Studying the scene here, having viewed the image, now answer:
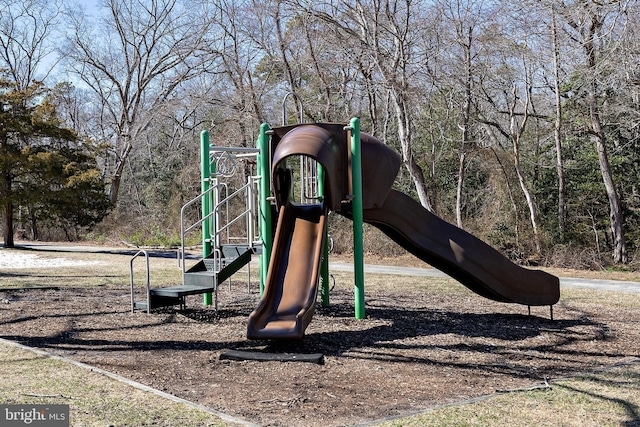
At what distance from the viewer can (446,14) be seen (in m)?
20.8

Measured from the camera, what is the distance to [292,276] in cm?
844

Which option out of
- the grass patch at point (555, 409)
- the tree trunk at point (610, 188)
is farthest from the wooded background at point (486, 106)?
the grass patch at point (555, 409)

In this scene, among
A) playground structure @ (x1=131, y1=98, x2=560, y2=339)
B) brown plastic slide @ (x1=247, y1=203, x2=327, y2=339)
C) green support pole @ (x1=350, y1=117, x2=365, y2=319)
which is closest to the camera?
brown plastic slide @ (x1=247, y1=203, x2=327, y2=339)

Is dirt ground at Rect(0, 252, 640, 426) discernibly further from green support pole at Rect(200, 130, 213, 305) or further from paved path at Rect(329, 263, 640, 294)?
paved path at Rect(329, 263, 640, 294)

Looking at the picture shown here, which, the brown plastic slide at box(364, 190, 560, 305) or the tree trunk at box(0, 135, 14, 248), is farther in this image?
the tree trunk at box(0, 135, 14, 248)

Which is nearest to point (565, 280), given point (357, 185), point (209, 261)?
point (357, 185)

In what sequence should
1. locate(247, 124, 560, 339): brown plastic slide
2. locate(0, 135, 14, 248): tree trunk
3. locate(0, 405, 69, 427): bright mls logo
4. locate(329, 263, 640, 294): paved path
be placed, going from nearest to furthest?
locate(0, 405, 69, 427): bright mls logo
locate(247, 124, 560, 339): brown plastic slide
locate(329, 263, 640, 294): paved path
locate(0, 135, 14, 248): tree trunk

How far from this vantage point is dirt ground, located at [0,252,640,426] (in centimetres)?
586

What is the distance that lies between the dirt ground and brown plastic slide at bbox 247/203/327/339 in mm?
323

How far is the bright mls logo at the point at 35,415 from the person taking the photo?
191 inches

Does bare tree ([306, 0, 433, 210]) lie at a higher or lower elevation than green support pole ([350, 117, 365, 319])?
higher

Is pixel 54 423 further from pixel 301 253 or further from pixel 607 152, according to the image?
pixel 607 152

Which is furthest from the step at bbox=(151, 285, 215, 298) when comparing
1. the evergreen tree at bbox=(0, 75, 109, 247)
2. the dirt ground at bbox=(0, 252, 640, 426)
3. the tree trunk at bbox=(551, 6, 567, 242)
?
the evergreen tree at bbox=(0, 75, 109, 247)

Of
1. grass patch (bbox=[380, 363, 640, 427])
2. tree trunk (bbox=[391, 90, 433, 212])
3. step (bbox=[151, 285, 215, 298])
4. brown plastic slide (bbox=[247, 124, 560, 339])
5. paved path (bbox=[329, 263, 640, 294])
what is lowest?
grass patch (bbox=[380, 363, 640, 427])
